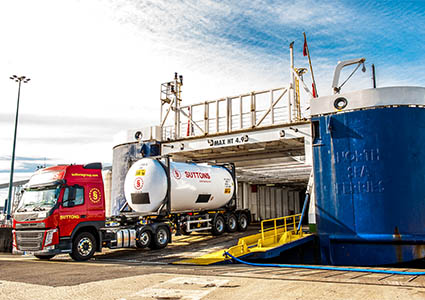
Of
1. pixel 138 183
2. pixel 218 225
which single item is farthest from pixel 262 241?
pixel 218 225

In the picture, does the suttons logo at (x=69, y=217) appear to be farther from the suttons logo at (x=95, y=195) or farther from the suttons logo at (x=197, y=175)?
the suttons logo at (x=197, y=175)

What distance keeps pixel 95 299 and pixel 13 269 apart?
6.36 metres

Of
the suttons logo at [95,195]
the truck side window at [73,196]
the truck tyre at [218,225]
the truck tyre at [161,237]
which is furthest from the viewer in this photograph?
the truck tyre at [218,225]

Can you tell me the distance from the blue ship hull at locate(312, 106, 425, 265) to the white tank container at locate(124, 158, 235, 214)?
21.0ft

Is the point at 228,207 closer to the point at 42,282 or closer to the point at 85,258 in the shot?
the point at 85,258

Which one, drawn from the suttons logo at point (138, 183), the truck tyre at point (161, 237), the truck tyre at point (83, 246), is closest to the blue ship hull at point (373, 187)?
the truck tyre at point (161, 237)

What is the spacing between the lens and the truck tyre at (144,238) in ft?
54.2

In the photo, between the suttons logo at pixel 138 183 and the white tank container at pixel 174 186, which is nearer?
the white tank container at pixel 174 186

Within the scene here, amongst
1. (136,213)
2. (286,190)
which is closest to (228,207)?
(136,213)

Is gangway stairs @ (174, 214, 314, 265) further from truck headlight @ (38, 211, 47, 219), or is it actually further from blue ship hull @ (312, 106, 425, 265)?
truck headlight @ (38, 211, 47, 219)

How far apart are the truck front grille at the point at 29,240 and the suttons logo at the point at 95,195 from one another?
2.22 meters

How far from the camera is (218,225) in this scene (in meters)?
21.9

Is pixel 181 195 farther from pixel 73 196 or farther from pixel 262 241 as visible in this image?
pixel 73 196

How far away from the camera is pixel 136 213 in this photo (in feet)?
59.8
